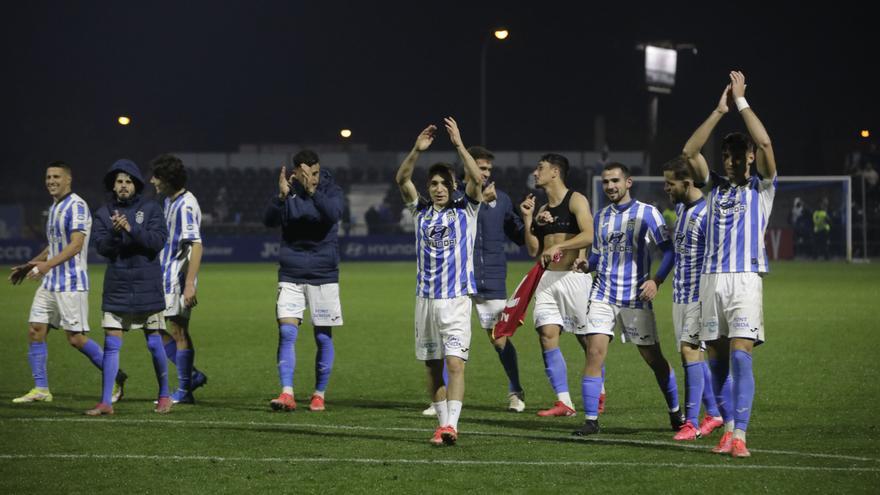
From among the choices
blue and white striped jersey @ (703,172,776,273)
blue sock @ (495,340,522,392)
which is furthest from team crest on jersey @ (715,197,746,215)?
blue sock @ (495,340,522,392)

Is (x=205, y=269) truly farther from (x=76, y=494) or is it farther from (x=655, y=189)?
(x=76, y=494)

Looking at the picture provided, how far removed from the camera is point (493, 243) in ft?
37.0

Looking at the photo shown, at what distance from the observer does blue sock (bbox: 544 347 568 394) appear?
1048cm

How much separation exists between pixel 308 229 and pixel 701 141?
403cm

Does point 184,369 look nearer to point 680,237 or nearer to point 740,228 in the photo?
point 680,237

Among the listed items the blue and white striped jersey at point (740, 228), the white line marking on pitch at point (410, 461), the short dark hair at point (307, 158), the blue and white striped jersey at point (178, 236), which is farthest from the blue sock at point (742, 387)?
the blue and white striped jersey at point (178, 236)

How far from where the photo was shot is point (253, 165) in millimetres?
59375

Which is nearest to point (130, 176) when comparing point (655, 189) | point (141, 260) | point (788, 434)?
point (141, 260)

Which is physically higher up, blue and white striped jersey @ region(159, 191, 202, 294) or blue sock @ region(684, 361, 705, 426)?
blue and white striped jersey @ region(159, 191, 202, 294)

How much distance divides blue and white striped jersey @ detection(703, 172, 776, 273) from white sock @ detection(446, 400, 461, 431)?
2000 millimetres

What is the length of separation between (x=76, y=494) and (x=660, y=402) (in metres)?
5.62

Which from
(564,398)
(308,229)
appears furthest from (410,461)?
(308,229)

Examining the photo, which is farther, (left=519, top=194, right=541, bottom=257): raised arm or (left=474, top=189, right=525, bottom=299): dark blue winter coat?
(left=474, top=189, right=525, bottom=299): dark blue winter coat

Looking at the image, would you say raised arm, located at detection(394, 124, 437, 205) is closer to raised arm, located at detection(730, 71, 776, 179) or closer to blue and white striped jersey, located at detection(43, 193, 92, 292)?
raised arm, located at detection(730, 71, 776, 179)
